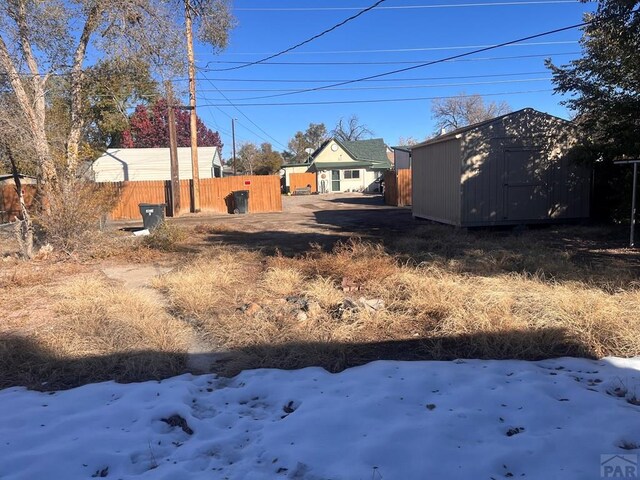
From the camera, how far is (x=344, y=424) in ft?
11.1

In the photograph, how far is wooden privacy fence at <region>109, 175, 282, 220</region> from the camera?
85.6ft

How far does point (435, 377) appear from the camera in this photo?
13.7 ft

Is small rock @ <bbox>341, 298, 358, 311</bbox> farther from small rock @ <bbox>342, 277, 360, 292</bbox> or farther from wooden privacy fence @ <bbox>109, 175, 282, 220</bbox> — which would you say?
wooden privacy fence @ <bbox>109, 175, 282, 220</bbox>

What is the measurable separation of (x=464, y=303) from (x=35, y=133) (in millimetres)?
11197

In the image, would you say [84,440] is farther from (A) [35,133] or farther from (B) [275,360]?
(A) [35,133]

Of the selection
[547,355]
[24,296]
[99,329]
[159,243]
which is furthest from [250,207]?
[547,355]

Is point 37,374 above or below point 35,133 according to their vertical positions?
below

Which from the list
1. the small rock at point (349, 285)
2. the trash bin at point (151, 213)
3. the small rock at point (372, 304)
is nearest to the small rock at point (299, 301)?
the small rock at point (372, 304)

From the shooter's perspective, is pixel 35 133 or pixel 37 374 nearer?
pixel 37 374

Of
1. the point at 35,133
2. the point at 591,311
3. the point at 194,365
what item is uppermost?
the point at 35,133

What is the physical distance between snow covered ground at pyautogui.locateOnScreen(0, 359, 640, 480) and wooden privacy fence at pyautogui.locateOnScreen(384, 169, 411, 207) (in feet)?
80.2

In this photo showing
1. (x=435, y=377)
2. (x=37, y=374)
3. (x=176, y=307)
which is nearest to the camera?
(x=435, y=377)

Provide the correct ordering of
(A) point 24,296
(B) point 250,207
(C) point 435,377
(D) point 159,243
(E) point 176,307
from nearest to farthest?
(C) point 435,377
(E) point 176,307
(A) point 24,296
(D) point 159,243
(B) point 250,207

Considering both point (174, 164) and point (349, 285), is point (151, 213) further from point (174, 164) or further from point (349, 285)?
point (349, 285)
